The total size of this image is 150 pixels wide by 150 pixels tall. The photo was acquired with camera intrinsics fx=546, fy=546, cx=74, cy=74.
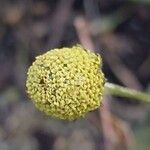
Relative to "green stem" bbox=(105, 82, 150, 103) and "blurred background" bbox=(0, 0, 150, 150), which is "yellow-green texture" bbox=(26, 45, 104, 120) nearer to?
"green stem" bbox=(105, 82, 150, 103)

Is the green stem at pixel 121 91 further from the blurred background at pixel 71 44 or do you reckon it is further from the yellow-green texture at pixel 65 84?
the blurred background at pixel 71 44

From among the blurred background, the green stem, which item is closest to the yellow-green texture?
the green stem

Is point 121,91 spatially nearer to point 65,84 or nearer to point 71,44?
point 65,84

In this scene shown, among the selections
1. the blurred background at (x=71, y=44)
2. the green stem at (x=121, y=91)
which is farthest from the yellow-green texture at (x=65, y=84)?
the blurred background at (x=71, y=44)

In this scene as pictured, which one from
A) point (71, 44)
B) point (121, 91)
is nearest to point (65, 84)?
point (121, 91)

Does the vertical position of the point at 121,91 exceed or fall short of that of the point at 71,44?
it exceeds it
